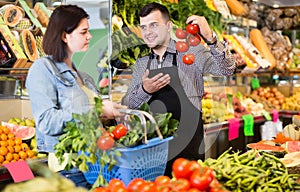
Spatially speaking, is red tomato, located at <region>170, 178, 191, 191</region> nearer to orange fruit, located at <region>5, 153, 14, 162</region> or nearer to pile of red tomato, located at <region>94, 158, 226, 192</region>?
pile of red tomato, located at <region>94, 158, 226, 192</region>

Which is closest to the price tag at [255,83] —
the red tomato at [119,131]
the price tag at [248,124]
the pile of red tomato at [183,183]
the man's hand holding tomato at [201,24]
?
the price tag at [248,124]

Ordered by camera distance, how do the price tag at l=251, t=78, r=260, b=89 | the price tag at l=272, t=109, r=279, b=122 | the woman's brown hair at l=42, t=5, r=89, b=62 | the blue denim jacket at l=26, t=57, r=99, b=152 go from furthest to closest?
the price tag at l=251, t=78, r=260, b=89
the price tag at l=272, t=109, r=279, b=122
the woman's brown hair at l=42, t=5, r=89, b=62
the blue denim jacket at l=26, t=57, r=99, b=152

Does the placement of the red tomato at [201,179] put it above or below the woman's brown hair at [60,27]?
below

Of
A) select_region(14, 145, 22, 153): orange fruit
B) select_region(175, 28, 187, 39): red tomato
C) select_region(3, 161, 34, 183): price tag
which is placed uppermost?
select_region(175, 28, 187, 39): red tomato

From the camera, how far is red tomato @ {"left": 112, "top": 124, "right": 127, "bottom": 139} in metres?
2.17

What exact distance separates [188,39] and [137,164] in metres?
1.14

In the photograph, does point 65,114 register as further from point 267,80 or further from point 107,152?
point 267,80

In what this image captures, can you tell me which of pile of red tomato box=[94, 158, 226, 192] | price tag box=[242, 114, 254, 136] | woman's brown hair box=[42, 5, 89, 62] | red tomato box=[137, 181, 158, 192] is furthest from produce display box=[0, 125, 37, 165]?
price tag box=[242, 114, 254, 136]

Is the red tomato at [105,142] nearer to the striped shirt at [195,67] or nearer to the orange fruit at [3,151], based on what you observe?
the striped shirt at [195,67]

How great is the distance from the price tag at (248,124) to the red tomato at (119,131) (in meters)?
3.68

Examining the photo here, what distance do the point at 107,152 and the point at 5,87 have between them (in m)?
2.09

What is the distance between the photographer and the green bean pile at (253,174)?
6.70 feet

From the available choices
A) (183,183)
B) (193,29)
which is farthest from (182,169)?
(193,29)

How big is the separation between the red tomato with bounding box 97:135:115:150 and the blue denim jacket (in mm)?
301
